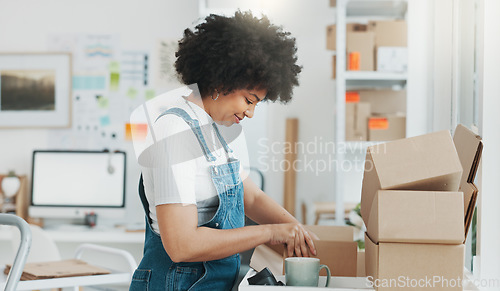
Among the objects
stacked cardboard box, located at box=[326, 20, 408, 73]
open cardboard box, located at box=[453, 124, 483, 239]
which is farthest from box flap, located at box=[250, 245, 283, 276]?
stacked cardboard box, located at box=[326, 20, 408, 73]

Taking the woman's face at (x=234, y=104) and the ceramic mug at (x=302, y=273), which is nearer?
the ceramic mug at (x=302, y=273)

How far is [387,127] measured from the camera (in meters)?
3.03

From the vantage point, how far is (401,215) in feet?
3.57

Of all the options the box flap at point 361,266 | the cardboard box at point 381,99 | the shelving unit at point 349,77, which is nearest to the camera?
the box flap at point 361,266

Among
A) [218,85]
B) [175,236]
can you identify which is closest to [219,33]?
[218,85]

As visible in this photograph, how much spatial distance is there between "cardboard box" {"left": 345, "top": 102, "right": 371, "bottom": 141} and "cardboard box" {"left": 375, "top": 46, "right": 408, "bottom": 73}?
0.21m

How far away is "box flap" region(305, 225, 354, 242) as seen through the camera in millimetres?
1416

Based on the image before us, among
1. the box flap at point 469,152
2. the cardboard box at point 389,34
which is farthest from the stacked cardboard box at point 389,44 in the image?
the box flap at point 469,152

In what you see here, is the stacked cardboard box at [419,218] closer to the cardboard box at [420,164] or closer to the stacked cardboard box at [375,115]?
the cardboard box at [420,164]

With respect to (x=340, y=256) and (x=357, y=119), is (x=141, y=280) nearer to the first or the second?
(x=340, y=256)

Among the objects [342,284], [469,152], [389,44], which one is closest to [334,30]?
[389,44]

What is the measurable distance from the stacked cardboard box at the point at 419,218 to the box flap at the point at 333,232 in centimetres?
28

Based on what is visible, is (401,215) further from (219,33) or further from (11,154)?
(11,154)

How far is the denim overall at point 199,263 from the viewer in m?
1.29
